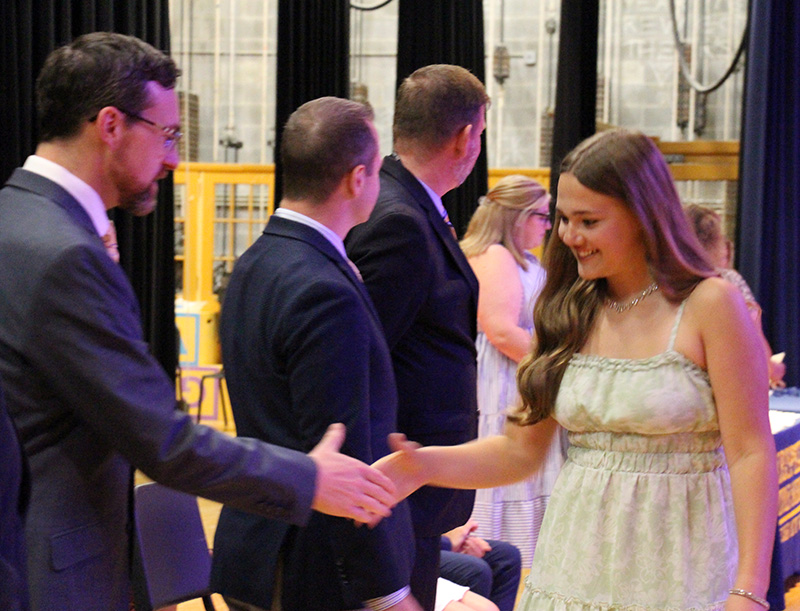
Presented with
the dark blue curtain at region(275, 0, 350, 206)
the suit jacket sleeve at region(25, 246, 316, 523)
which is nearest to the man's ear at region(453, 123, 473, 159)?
the suit jacket sleeve at region(25, 246, 316, 523)

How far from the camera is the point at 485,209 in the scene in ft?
12.9

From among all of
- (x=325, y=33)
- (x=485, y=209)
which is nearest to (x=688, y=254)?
(x=485, y=209)

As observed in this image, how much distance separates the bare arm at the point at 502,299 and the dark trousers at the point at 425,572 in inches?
58.9

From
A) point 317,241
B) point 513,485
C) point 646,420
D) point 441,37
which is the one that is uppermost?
point 441,37

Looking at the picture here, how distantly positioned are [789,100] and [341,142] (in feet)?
19.5

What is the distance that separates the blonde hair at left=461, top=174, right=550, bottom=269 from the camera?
3.88 meters

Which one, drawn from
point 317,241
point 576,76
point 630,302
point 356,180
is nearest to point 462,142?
point 356,180

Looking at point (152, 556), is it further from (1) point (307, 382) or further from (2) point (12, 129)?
(2) point (12, 129)

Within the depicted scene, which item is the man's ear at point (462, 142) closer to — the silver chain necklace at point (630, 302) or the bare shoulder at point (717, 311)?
the silver chain necklace at point (630, 302)

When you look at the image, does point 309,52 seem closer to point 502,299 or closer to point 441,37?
point 441,37

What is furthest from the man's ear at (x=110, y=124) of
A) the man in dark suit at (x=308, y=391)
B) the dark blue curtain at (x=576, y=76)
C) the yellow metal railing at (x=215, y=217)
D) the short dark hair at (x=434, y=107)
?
the yellow metal railing at (x=215, y=217)

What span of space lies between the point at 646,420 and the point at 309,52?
5.53 m

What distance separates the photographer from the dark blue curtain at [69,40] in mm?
4113

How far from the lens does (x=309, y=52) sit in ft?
22.2
